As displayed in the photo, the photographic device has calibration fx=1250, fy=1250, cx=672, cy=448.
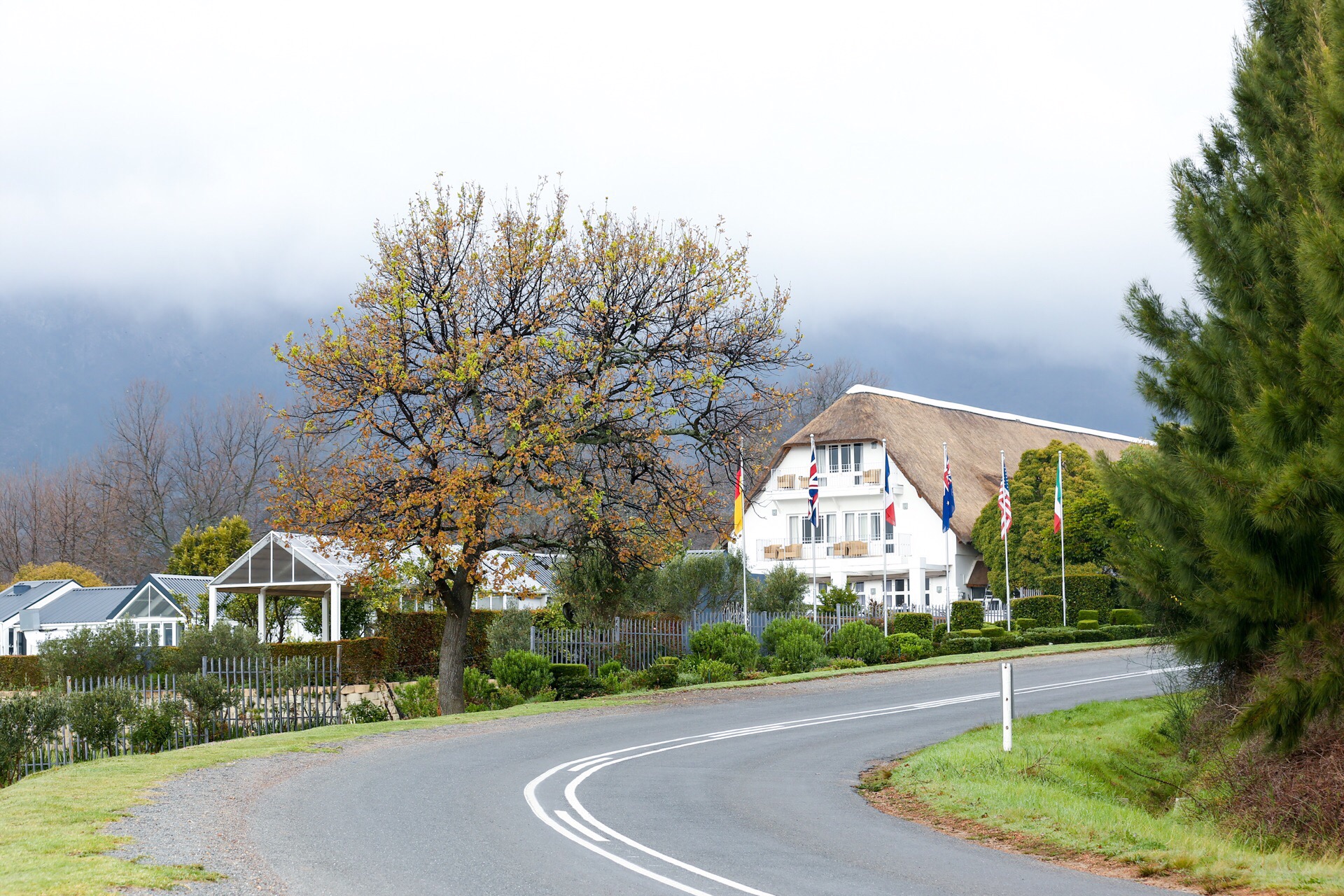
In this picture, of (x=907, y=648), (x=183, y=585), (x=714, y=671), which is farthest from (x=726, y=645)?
(x=183, y=585)

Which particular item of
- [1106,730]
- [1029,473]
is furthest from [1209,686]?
[1029,473]

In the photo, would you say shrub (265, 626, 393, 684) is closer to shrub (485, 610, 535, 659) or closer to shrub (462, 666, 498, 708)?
shrub (485, 610, 535, 659)

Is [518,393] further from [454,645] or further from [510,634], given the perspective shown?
[510,634]

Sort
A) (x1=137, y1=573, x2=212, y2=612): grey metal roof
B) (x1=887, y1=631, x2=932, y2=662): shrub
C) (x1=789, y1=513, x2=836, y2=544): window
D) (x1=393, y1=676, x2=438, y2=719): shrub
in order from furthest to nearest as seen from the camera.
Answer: (x1=789, y1=513, x2=836, y2=544): window < (x1=137, y1=573, x2=212, y2=612): grey metal roof < (x1=887, y1=631, x2=932, y2=662): shrub < (x1=393, y1=676, x2=438, y2=719): shrub

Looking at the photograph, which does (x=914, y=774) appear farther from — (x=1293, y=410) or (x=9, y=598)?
(x=9, y=598)

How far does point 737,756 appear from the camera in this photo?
55.6ft

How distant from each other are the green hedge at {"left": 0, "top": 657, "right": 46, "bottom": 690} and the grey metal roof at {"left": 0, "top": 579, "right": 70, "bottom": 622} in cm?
1654

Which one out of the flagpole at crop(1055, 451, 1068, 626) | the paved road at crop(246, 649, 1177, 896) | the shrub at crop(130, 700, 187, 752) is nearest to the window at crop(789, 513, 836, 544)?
the flagpole at crop(1055, 451, 1068, 626)

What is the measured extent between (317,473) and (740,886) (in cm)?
1899

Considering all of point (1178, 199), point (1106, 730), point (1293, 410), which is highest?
point (1178, 199)

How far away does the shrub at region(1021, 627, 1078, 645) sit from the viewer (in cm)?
3950

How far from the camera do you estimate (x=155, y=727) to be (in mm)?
20844

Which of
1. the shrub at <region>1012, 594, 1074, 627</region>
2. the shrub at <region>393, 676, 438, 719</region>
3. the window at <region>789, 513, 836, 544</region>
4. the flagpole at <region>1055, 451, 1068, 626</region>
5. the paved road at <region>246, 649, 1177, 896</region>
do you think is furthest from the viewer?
the window at <region>789, 513, 836, 544</region>

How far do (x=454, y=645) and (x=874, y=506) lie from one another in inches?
1401
